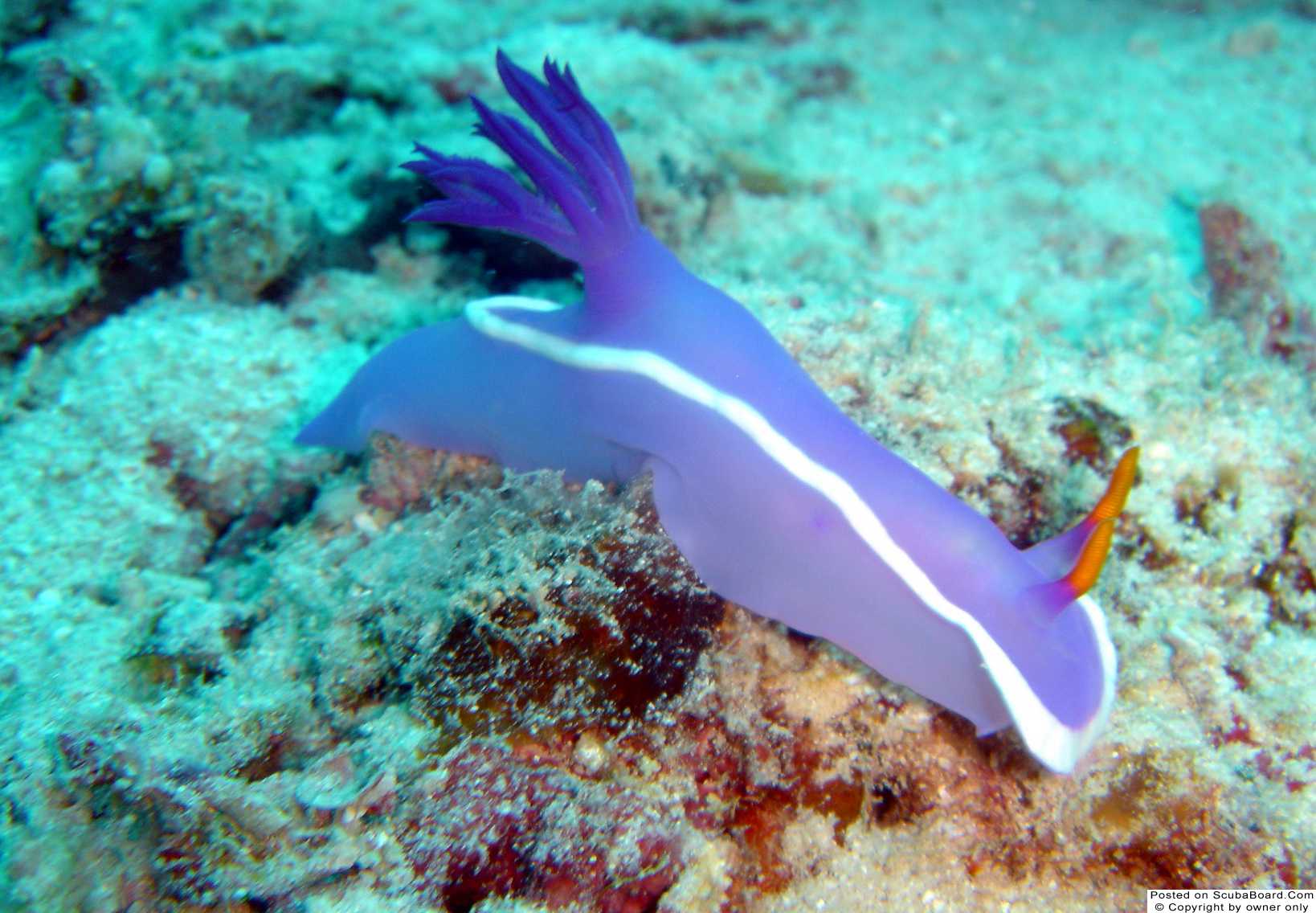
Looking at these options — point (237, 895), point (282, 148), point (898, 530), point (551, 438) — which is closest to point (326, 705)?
point (237, 895)

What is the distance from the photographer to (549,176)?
259 cm

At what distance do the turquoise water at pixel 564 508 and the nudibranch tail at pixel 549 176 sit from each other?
844mm

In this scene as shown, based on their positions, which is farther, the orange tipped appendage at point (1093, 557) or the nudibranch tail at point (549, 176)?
the nudibranch tail at point (549, 176)

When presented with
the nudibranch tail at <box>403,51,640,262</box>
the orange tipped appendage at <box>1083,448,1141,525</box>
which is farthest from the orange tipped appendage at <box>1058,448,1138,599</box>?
the nudibranch tail at <box>403,51,640,262</box>

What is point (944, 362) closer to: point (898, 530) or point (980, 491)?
point (980, 491)

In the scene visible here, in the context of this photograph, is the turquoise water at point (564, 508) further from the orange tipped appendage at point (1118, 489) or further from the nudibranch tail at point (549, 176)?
the nudibranch tail at point (549, 176)

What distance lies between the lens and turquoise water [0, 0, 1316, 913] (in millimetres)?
2000

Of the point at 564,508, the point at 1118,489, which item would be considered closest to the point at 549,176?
the point at 564,508

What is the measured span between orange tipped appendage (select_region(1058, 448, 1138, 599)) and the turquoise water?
1.25 feet

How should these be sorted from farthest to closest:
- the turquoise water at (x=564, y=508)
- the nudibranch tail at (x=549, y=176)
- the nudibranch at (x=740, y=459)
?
the nudibranch tail at (x=549, y=176), the nudibranch at (x=740, y=459), the turquoise water at (x=564, y=508)

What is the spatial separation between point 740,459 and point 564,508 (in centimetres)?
55

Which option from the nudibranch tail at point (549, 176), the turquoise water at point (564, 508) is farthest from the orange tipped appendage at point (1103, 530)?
the nudibranch tail at point (549, 176)

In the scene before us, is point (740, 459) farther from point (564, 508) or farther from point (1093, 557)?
point (1093, 557)

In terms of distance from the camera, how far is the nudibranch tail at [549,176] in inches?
103
